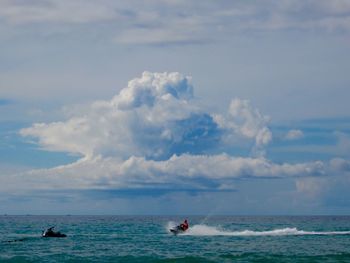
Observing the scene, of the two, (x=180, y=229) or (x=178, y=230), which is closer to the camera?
(x=180, y=229)

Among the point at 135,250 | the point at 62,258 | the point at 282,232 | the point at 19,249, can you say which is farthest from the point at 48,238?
the point at 282,232

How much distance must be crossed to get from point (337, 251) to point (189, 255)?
704 inches

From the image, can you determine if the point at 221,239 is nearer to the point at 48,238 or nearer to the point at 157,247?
the point at 157,247

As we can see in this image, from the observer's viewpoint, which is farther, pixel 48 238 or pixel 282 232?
pixel 282 232

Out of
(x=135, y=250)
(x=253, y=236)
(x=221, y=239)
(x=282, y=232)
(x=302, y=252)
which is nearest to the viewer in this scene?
(x=302, y=252)

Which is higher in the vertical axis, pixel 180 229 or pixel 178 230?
pixel 180 229

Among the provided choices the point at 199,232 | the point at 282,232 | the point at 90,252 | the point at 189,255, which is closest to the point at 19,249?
the point at 90,252

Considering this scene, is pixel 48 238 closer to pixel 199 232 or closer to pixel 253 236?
pixel 199 232

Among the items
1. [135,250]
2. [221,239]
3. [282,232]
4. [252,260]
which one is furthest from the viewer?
[282,232]

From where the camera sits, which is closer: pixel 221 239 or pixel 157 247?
pixel 157 247

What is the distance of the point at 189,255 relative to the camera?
63.6 metres

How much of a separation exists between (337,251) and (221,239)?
72.5ft

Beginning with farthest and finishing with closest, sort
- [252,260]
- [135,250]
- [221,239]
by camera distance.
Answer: [221,239] < [135,250] < [252,260]

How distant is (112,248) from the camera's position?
74875mm
